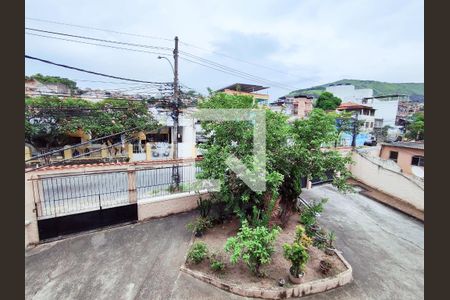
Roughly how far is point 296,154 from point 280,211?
2.33 m

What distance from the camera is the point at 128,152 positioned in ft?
54.5

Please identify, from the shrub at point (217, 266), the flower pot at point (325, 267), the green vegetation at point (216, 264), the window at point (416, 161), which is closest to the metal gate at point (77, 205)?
the green vegetation at point (216, 264)

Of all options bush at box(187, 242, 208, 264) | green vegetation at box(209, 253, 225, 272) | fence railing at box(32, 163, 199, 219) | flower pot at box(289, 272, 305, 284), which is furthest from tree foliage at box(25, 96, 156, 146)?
flower pot at box(289, 272, 305, 284)

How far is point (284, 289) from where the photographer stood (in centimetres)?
463

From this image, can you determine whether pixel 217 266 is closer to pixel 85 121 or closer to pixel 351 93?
pixel 85 121

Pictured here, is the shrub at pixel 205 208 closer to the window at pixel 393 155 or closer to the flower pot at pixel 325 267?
the flower pot at pixel 325 267

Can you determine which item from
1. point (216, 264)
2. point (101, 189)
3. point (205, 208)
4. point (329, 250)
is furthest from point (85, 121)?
point (329, 250)

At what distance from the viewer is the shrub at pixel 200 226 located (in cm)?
652

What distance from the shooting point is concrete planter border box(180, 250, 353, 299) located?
4.57 metres

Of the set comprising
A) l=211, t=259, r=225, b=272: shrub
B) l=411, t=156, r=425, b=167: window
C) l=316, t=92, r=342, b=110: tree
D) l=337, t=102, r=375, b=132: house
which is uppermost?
l=316, t=92, r=342, b=110: tree

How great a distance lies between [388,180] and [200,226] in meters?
10.8

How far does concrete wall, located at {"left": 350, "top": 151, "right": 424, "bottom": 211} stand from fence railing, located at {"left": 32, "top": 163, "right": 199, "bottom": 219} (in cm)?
795

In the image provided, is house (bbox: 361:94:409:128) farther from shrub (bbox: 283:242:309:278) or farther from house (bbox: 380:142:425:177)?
shrub (bbox: 283:242:309:278)

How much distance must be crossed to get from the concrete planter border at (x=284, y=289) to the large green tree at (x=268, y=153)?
163 centimetres
